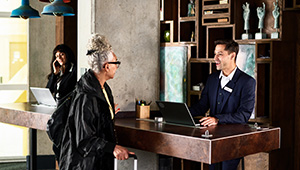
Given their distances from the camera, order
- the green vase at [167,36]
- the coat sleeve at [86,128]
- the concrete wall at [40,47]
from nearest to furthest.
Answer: the coat sleeve at [86,128] → the green vase at [167,36] → the concrete wall at [40,47]

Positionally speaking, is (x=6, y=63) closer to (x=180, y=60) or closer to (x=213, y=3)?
(x=180, y=60)

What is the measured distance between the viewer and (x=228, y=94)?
4.50 m

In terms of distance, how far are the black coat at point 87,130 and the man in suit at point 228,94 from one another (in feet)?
4.08

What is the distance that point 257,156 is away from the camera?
5945 mm

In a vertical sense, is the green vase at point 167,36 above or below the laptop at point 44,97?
above

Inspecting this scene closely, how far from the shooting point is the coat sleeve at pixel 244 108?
14.1 feet

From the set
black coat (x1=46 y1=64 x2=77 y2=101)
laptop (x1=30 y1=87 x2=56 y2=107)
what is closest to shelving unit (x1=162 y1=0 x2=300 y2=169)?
black coat (x1=46 y1=64 x2=77 y2=101)

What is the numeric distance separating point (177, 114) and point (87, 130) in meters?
1.06

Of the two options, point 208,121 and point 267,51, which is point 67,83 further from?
point 267,51

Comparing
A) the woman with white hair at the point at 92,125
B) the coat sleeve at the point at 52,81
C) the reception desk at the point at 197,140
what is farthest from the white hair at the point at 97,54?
the coat sleeve at the point at 52,81

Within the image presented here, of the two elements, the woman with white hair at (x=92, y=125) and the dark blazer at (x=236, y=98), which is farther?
the dark blazer at (x=236, y=98)

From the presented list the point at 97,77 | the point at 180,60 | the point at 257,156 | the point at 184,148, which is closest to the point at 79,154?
the point at 97,77

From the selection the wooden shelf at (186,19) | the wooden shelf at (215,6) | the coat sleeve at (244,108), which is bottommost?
the coat sleeve at (244,108)

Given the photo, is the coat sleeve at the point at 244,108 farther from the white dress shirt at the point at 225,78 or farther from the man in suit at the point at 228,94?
the white dress shirt at the point at 225,78
